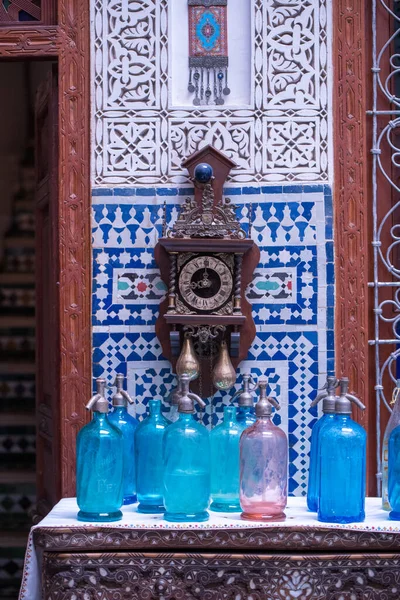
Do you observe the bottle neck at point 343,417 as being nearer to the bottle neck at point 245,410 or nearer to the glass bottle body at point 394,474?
the glass bottle body at point 394,474

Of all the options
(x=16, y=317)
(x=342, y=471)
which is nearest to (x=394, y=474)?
(x=342, y=471)

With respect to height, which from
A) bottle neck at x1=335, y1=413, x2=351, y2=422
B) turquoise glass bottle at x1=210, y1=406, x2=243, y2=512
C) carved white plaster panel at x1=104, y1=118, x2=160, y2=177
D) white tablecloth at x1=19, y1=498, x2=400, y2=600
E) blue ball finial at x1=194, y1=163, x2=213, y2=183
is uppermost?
carved white plaster panel at x1=104, y1=118, x2=160, y2=177

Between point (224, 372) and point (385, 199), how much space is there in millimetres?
959

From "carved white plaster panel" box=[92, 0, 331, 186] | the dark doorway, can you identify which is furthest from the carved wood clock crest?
the dark doorway

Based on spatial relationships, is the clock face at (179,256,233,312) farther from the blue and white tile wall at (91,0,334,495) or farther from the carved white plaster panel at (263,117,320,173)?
the carved white plaster panel at (263,117,320,173)

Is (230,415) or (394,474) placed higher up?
(230,415)

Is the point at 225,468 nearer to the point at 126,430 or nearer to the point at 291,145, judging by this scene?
the point at 126,430

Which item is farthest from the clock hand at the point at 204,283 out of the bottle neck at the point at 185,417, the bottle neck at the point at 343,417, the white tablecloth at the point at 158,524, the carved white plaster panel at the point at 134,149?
the white tablecloth at the point at 158,524

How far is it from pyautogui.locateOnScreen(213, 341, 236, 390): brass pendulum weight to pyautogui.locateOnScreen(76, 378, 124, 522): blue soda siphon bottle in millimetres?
618

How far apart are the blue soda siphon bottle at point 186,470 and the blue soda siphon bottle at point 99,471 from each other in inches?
6.1

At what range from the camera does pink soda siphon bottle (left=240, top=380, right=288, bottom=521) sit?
9.38 feet

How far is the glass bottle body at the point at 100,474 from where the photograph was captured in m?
2.84

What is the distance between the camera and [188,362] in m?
3.37

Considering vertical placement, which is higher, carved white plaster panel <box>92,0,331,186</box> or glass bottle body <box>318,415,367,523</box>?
carved white plaster panel <box>92,0,331,186</box>
